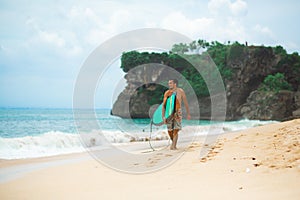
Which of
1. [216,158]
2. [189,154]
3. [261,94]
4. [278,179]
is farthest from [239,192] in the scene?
[261,94]

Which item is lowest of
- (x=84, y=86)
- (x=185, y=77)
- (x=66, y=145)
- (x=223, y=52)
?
(x=66, y=145)

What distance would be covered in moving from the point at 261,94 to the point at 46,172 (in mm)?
37951

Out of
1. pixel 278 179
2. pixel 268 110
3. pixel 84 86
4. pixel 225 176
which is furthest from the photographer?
pixel 268 110

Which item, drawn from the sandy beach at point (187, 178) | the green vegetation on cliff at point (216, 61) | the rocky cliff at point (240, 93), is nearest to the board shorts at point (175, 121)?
the sandy beach at point (187, 178)

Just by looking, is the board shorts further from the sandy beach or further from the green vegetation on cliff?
the green vegetation on cliff

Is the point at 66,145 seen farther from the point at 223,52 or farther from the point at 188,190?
the point at 223,52

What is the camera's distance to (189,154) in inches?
226

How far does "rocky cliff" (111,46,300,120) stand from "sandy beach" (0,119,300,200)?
32055 mm

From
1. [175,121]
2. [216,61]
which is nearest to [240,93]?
[216,61]

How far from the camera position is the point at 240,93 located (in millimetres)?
43250

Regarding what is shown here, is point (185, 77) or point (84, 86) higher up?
point (185, 77)

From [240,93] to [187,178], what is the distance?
41.2 metres

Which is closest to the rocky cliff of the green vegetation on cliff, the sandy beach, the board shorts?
the green vegetation on cliff

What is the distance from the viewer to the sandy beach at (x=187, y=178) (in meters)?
3.18
